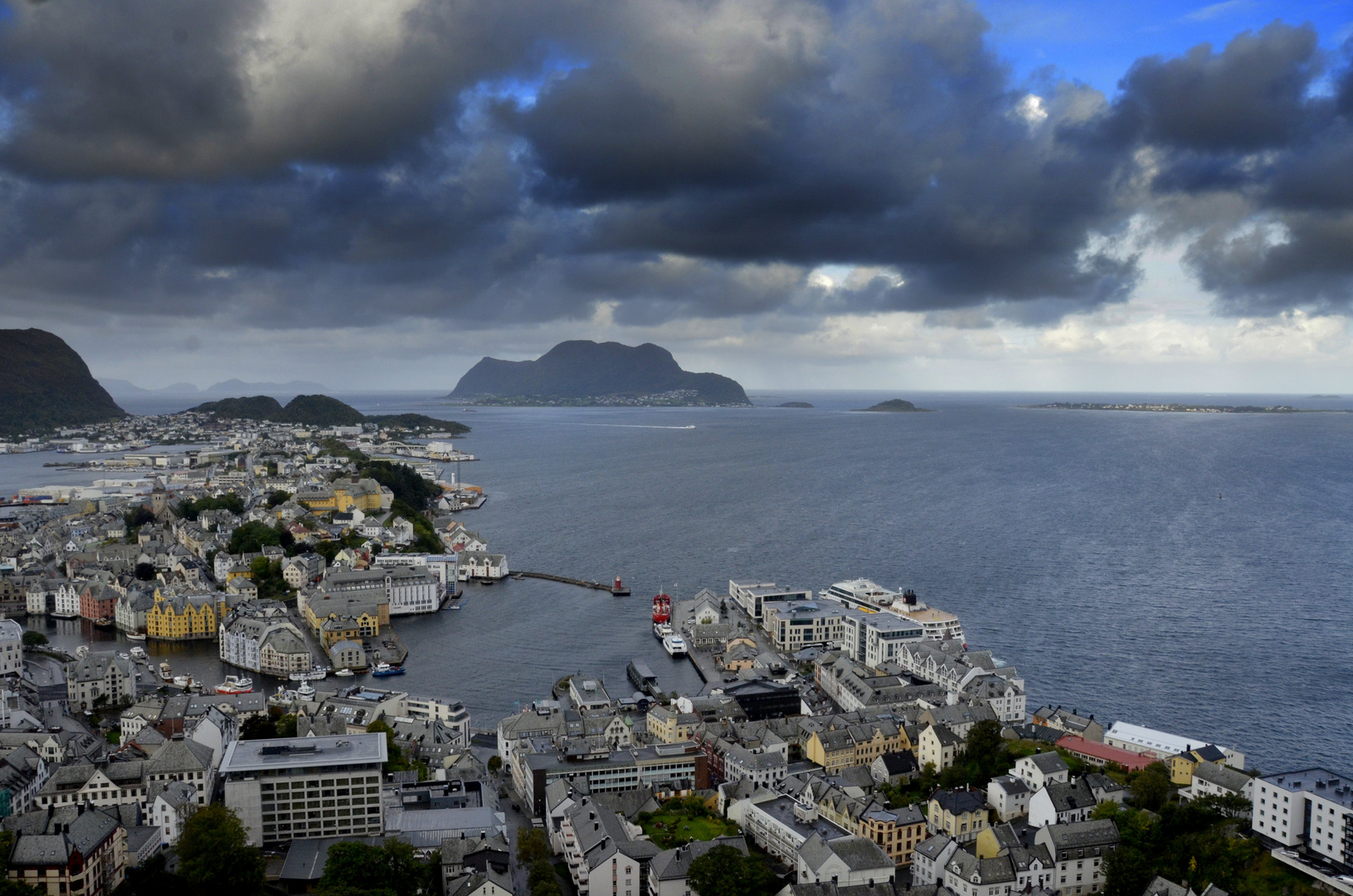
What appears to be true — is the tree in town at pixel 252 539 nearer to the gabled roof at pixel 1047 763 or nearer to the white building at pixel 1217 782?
the gabled roof at pixel 1047 763

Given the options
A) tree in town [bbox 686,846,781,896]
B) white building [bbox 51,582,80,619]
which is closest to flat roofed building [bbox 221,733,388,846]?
tree in town [bbox 686,846,781,896]

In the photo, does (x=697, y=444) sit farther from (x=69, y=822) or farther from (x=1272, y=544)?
(x=69, y=822)

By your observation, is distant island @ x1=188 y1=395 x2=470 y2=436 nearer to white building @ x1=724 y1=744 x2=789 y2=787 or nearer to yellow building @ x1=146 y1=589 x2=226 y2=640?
yellow building @ x1=146 y1=589 x2=226 y2=640

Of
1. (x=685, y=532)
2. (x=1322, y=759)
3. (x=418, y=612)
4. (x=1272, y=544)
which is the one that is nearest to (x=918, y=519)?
(x=685, y=532)

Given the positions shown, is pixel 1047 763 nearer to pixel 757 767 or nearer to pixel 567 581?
pixel 757 767

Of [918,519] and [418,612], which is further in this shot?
[918,519]

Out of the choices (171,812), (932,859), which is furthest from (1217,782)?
(171,812)
